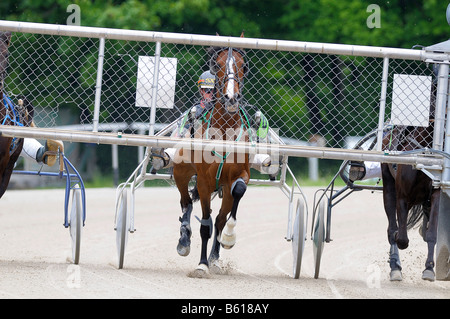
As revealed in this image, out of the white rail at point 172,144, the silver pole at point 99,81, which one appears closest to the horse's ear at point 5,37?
A: the white rail at point 172,144

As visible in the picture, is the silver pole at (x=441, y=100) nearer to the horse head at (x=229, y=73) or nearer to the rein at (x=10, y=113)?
the horse head at (x=229, y=73)

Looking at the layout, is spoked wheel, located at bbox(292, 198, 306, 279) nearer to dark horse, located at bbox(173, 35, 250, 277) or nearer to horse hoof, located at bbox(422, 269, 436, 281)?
dark horse, located at bbox(173, 35, 250, 277)

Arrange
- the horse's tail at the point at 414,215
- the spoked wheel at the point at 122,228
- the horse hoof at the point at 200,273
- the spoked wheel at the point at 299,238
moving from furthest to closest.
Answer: the horse's tail at the point at 414,215 → the spoked wheel at the point at 122,228 → the spoked wheel at the point at 299,238 → the horse hoof at the point at 200,273

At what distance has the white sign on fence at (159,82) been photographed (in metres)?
6.50

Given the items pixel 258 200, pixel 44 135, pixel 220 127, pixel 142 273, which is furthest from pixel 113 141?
pixel 258 200

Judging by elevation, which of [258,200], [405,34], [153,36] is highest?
[405,34]

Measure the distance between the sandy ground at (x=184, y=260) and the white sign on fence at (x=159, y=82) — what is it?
137 cm

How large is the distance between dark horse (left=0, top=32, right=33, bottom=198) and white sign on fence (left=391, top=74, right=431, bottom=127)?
312cm

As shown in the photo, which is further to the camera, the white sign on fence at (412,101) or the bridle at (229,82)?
the bridle at (229,82)

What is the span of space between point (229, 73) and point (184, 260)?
2.78 metres
